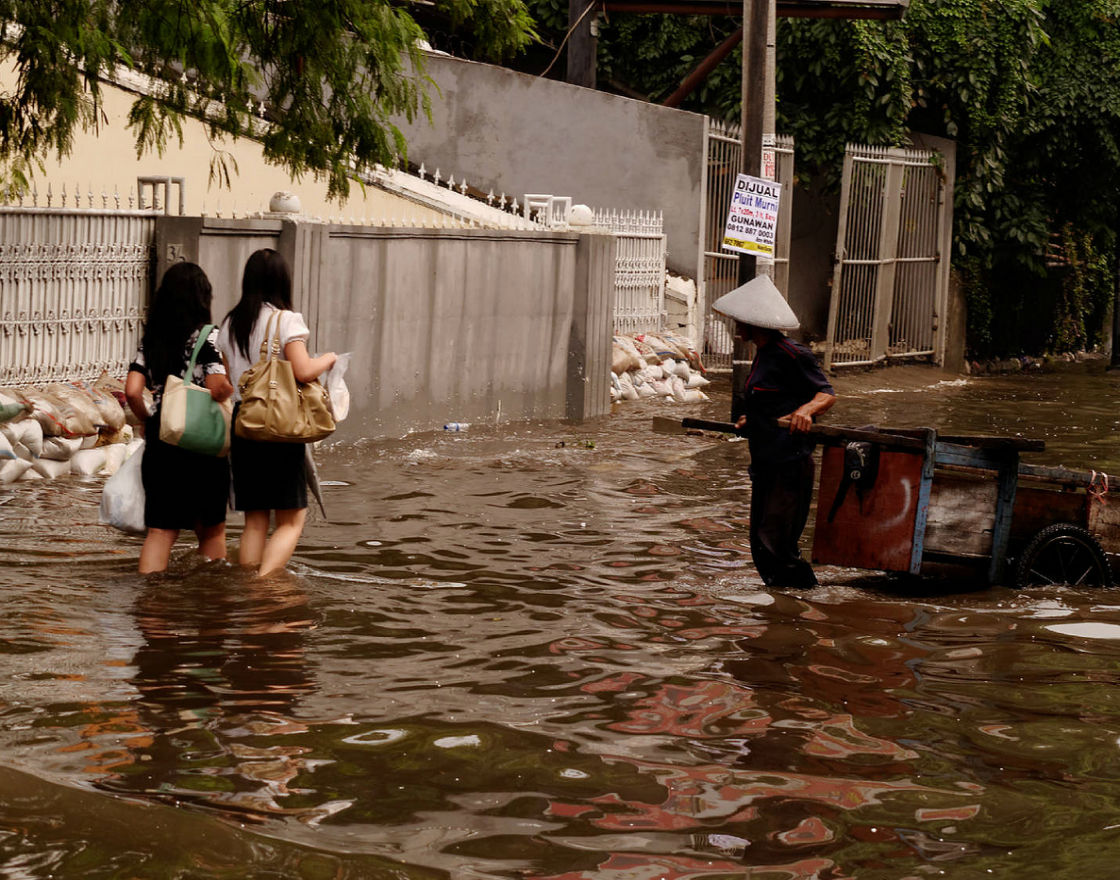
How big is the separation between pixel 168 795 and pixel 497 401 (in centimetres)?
1046

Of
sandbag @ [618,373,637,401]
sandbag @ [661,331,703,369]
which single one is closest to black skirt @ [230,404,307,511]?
sandbag @ [618,373,637,401]

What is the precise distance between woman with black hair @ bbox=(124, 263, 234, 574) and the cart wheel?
4216 millimetres

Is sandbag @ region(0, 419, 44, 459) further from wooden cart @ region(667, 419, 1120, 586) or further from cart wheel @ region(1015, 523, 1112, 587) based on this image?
cart wheel @ region(1015, 523, 1112, 587)

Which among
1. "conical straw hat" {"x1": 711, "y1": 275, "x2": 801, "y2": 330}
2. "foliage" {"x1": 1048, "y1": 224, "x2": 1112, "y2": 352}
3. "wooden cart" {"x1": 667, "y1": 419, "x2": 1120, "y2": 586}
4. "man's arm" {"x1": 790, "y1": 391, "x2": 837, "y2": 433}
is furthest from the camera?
"foliage" {"x1": 1048, "y1": 224, "x2": 1112, "y2": 352}

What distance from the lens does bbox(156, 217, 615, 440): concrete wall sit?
12.2 meters

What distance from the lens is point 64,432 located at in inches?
413

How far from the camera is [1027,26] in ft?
75.4

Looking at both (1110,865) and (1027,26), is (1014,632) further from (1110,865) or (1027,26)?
(1027,26)

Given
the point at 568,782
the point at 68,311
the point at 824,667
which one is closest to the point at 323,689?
the point at 568,782

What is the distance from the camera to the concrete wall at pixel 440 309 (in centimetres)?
1217

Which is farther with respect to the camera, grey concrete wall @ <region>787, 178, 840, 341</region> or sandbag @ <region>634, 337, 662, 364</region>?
grey concrete wall @ <region>787, 178, 840, 341</region>

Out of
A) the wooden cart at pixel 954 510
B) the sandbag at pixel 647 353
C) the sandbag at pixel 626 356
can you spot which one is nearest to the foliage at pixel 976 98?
the sandbag at pixel 647 353

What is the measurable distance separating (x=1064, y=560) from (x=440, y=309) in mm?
7128

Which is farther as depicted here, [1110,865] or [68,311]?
[68,311]
